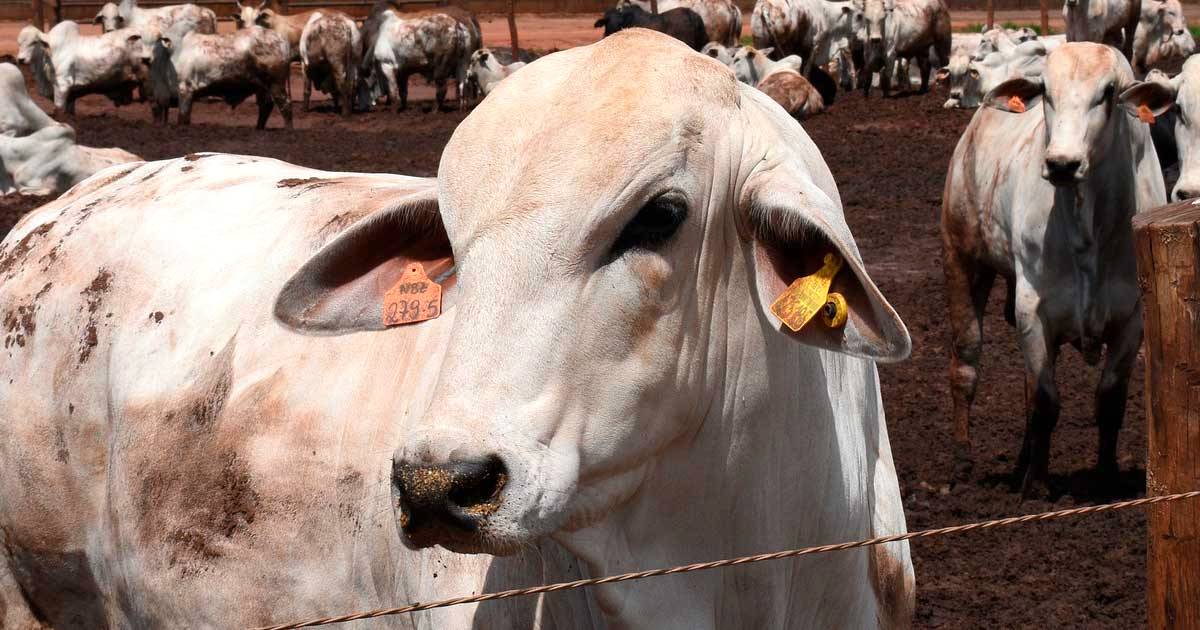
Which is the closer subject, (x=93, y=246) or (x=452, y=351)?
(x=452, y=351)

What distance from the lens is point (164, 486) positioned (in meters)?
3.23

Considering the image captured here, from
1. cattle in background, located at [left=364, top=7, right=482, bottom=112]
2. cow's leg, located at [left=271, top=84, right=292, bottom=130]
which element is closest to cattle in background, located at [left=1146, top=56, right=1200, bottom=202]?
cow's leg, located at [left=271, top=84, right=292, bottom=130]

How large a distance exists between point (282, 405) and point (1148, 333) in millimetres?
1767

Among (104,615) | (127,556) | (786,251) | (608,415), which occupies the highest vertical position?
(786,251)

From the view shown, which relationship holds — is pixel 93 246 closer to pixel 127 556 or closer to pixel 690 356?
pixel 127 556

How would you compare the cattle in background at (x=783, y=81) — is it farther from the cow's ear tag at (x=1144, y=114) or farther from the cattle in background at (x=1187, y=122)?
the cow's ear tag at (x=1144, y=114)

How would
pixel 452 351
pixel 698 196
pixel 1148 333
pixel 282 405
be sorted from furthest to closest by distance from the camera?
pixel 282 405, pixel 1148 333, pixel 698 196, pixel 452 351

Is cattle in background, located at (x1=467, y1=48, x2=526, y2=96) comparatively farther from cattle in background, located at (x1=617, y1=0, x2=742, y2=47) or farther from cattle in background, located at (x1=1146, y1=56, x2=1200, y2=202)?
cattle in background, located at (x1=1146, y1=56, x2=1200, y2=202)

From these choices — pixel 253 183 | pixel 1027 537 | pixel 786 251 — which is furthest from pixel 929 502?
pixel 786 251

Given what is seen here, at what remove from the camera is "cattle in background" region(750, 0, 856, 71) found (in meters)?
25.3

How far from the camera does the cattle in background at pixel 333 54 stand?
23438 millimetres

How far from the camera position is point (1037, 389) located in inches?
255

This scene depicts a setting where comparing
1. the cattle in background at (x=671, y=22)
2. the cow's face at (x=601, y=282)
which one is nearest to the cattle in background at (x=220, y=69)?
the cattle in background at (x=671, y=22)

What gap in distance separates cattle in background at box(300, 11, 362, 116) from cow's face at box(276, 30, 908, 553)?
69.4 feet
